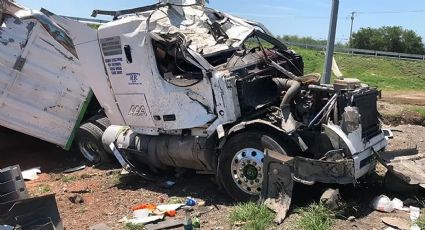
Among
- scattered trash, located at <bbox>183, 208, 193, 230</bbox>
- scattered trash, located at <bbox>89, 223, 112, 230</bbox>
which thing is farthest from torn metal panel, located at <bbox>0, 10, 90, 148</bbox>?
scattered trash, located at <bbox>183, 208, 193, 230</bbox>

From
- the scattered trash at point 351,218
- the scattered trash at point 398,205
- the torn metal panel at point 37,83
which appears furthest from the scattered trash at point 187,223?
the torn metal panel at point 37,83

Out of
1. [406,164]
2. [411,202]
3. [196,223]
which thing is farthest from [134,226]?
[406,164]

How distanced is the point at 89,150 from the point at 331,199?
216 inches

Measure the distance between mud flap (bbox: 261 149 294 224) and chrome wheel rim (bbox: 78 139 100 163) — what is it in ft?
14.3

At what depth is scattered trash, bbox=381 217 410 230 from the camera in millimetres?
5167

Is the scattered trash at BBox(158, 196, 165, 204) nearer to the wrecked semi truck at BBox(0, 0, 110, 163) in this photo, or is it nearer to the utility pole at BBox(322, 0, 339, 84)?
the wrecked semi truck at BBox(0, 0, 110, 163)

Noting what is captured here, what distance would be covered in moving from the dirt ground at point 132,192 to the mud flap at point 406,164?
0.87 feet

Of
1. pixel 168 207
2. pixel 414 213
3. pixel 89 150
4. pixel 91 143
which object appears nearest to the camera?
pixel 414 213

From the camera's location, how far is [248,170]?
6.28 metres

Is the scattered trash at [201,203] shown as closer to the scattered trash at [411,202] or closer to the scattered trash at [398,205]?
the scattered trash at [398,205]

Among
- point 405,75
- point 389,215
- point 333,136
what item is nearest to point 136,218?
point 333,136

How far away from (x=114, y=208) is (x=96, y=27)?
2751 mm

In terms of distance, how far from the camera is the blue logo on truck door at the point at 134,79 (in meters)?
7.23

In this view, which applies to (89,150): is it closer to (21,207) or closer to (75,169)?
(75,169)
